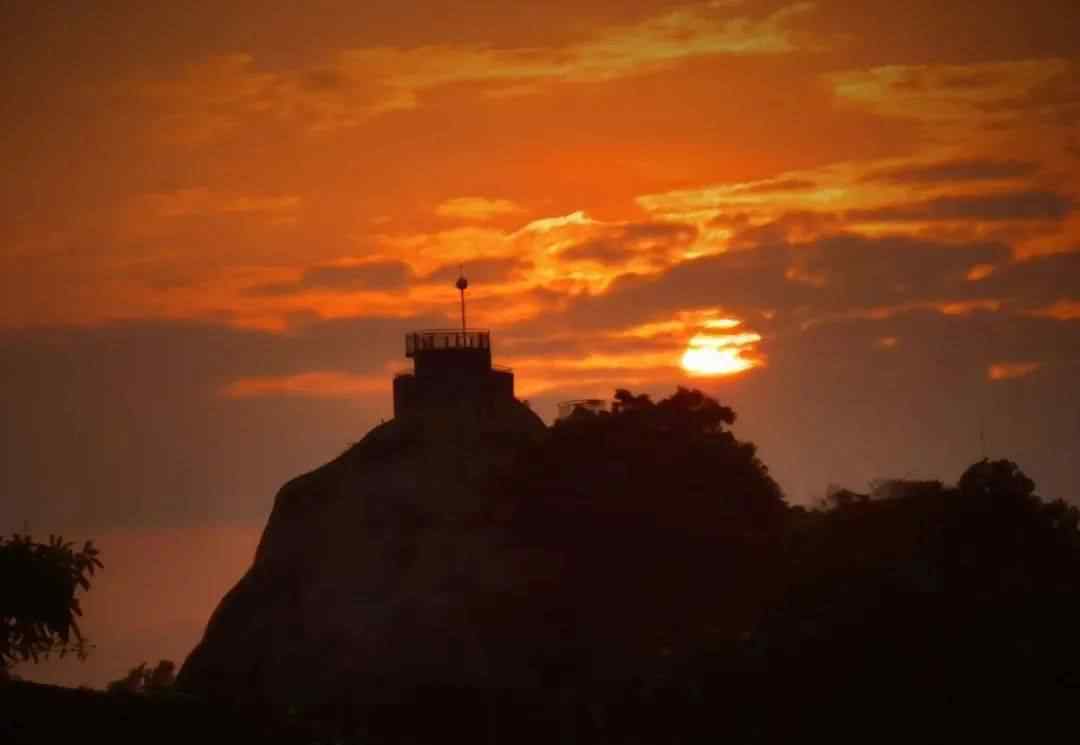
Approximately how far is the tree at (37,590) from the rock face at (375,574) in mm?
17417

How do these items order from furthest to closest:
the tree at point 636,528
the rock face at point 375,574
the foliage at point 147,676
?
the foliage at point 147,676 < the tree at point 636,528 < the rock face at point 375,574

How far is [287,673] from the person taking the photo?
101m

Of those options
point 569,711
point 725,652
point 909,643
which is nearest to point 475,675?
point 569,711

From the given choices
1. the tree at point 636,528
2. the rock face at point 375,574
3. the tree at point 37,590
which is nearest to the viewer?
the tree at point 37,590

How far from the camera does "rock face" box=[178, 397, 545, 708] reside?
326 ft

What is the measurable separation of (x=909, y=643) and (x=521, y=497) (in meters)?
24.2

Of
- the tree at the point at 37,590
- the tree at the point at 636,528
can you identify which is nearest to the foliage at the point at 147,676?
the tree at the point at 636,528

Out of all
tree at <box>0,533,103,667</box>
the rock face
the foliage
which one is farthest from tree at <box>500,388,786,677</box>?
the foliage

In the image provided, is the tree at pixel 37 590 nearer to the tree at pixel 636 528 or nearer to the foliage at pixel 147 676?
the tree at pixel 636 528

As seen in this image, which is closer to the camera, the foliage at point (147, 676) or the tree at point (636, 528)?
the tree at point (636, 528)

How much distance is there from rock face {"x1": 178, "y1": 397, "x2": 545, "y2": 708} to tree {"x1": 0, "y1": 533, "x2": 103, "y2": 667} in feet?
57.1

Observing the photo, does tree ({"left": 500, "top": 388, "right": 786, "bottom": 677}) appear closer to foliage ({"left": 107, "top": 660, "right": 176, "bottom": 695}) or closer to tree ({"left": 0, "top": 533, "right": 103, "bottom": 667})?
tree ({"left": 0, "top": 533, "right": 103, "bottom": 667})

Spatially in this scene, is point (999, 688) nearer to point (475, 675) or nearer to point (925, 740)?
point (925, 740)

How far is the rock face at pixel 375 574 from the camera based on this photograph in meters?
99.5
